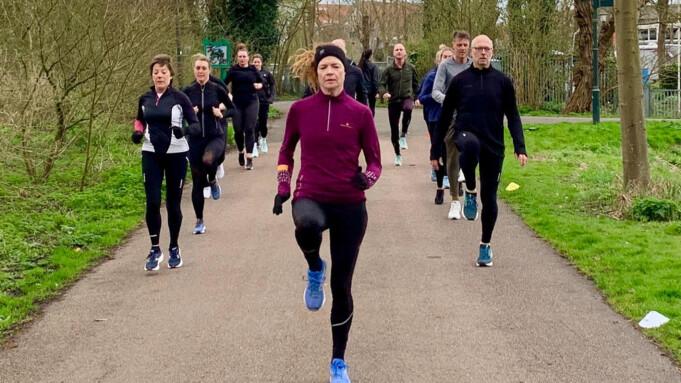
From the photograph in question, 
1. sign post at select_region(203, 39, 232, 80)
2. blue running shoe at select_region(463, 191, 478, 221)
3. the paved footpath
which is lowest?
the paved footpath

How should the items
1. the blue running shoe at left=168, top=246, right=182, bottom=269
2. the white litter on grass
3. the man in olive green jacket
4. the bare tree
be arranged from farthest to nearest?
the man in olive green jacket → the bare tree → the blue running shoe at left=168, top=246, right=182, bottom=269 → the white litter on grass

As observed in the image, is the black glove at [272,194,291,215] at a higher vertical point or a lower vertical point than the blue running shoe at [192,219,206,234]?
higher

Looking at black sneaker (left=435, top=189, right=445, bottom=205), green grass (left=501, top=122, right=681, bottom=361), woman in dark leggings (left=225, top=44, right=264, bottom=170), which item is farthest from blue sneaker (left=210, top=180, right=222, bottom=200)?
green grass (left=501, top=122, right=681, bottom=361)

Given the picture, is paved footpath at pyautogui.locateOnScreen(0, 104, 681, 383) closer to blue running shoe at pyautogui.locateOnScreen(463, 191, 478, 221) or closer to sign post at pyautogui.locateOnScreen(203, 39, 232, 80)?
blue running shoe at pyautogui.locateOnScreen(463, 191, 478, 221)

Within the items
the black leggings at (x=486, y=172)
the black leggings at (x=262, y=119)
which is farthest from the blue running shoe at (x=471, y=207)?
the black leggings at (x=262, y=119)

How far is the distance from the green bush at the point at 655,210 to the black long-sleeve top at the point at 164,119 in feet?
17.4

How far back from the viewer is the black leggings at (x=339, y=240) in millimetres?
5242

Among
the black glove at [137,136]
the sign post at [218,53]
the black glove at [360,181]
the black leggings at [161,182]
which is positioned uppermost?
the sign post at [218,53]

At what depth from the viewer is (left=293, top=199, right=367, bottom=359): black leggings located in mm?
5242

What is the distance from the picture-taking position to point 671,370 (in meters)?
5.41

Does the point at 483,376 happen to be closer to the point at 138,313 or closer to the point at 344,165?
the point at 344,165

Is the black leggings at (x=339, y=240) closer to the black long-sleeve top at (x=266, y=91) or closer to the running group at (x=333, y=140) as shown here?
the running group at (x=333, y=140)

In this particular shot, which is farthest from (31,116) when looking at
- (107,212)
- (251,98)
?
(251,98)

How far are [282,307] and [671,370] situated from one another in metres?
2.90
